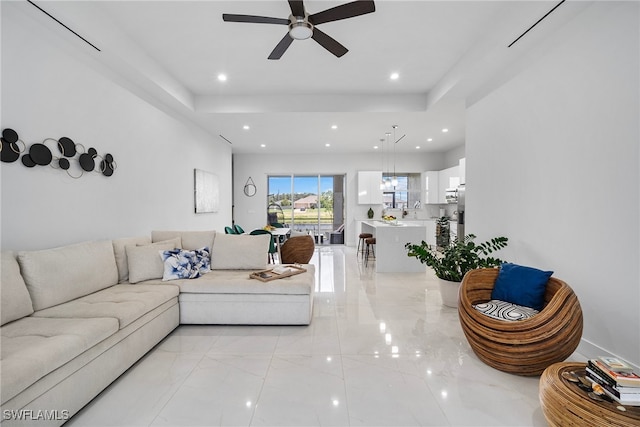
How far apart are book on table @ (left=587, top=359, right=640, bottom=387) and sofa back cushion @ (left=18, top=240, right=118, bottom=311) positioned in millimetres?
3603

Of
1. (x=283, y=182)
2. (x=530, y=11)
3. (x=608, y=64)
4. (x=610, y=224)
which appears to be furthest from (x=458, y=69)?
(x=283, y=182)

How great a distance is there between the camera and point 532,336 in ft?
6.73

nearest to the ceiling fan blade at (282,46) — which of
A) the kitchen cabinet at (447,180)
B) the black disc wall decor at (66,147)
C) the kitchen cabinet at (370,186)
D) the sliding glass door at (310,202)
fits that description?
the black disc wall decor at (66,147)

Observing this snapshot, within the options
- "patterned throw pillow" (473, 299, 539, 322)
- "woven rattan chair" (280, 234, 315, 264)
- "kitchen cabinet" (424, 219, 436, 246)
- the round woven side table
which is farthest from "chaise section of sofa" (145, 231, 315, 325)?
"kitchen cabinet" (424, 219, 436, 246)

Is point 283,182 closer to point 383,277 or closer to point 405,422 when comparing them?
point 383,277

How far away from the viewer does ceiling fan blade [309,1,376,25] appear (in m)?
2.26

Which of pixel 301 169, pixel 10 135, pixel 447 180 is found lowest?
pixel 10 135

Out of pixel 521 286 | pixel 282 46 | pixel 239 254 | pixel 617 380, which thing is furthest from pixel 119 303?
pixel 521 286

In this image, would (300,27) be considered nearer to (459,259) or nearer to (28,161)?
(28,161)

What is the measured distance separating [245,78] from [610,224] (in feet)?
14.4

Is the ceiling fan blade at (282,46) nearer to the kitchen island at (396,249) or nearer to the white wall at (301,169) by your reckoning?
the kitchen island at (396,249)

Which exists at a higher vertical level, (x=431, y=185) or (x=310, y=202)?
(x=431, y=185)

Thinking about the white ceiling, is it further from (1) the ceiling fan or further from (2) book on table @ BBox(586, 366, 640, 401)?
(2) book on table @ BBox(586, 366, 640, 401)

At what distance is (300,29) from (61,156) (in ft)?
8.34
